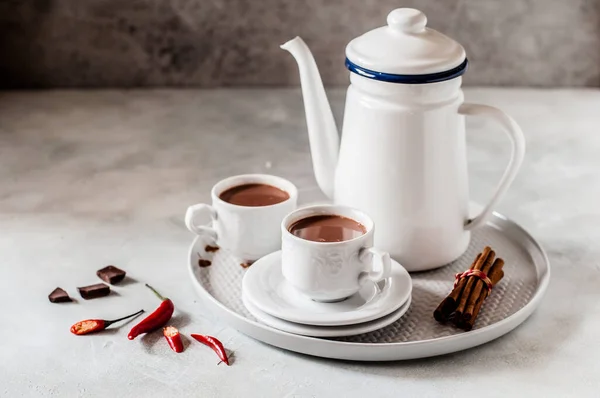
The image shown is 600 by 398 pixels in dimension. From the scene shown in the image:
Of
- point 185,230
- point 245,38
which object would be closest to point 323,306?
point 185,230

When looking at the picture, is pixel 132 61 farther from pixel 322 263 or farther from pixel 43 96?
pixel 322 263

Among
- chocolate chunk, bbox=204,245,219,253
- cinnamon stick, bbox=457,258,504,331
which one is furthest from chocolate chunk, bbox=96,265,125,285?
cinnamon stick, bbox=457,258,504,331

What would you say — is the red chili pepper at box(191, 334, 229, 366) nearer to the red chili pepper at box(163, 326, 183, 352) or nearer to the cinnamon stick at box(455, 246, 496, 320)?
the red chili pepper at box(163, 326, 183, 352)

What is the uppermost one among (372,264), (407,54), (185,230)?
(407,54)

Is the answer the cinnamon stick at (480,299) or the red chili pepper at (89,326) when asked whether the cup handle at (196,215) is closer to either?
the red chili pepper at (89,326)

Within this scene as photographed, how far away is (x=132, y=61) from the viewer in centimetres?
186

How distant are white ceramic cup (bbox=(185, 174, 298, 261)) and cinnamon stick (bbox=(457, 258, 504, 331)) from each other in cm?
25

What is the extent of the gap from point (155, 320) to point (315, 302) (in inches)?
7.1

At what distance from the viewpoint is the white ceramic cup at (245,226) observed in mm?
1047

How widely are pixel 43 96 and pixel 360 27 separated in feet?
2.26

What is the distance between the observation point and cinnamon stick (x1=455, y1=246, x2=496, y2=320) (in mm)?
943

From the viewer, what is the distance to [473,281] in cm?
99

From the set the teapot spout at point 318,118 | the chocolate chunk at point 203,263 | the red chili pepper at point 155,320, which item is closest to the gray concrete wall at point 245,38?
the teapot spout at point 318,118

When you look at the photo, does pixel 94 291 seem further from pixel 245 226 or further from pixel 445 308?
pixel 445 308
